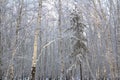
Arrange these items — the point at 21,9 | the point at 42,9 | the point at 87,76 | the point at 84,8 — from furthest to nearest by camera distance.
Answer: the point at 87,76 < the point at 21,9 < the point at 42,9 < the point at 84,8

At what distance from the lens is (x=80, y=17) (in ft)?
65.9

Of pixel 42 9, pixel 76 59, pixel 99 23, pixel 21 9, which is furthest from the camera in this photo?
pixel 76 59

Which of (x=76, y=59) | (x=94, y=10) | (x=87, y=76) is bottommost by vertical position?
(x=87, y=76)

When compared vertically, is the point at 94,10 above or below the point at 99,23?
above

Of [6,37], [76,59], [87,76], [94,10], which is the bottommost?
[87,76]

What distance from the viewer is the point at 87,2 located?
10664 mm

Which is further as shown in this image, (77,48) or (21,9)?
(77,48)

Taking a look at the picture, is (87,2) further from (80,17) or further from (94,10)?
(80,17)

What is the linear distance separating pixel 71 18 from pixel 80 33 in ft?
6.02

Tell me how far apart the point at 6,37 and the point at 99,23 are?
42.6 feet

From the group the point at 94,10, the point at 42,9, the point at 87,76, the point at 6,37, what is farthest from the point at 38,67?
the point at 94,10

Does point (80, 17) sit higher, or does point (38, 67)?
point (80, 17)

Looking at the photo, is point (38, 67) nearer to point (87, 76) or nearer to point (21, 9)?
point (87, 76)

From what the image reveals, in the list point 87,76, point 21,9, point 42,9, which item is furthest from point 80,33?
point 87,76
